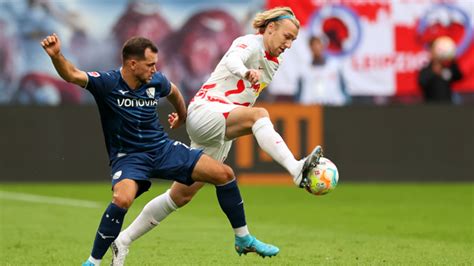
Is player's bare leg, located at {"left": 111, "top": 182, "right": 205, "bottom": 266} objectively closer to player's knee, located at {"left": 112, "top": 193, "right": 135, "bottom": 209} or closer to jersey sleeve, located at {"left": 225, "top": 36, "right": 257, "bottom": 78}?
player's knee, located at {"left": 112, "top": 193, "right": 135, "bottom": 209}

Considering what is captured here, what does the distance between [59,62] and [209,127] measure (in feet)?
5.37

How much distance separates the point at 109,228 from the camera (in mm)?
8539

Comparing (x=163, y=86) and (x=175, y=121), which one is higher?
(x=163, y=86)

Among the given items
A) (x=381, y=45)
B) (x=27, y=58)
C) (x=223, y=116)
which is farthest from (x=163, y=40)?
(x=223, y=116)

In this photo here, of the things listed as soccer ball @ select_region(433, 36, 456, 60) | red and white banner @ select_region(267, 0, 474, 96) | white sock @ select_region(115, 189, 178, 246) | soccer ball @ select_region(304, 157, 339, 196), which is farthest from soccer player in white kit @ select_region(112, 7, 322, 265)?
red and white banner @ select_region(267, 0, 474, 96)

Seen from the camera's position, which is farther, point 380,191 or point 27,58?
point 27,58

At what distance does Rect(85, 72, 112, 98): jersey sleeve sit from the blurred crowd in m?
12.8

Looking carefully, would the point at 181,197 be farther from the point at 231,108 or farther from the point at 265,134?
the point at 265,134

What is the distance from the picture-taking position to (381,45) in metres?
22.5

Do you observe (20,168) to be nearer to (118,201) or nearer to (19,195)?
(19,195)

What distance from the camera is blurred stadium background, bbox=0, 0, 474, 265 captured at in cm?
1641

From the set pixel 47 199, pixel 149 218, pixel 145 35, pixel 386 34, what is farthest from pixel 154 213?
pixel 386 34

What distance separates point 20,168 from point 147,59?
471 inches

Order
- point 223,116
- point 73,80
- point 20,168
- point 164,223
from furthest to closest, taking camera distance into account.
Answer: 1. point 20,168
2. point 164,223
3. point 223,116
4. point 73,80
